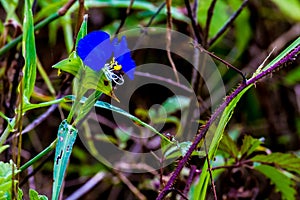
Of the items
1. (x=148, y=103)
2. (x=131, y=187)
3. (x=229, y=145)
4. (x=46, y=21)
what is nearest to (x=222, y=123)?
(x=229, y=145)

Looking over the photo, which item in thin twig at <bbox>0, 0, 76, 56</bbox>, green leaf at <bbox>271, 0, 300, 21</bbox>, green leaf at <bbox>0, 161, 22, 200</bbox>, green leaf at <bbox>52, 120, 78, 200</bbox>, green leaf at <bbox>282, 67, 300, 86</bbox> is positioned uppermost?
green leaf at <bbox>271, 0, 300, 21</bbox>

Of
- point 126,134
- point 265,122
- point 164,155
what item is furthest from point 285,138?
point 164,155

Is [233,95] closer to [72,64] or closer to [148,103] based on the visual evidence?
[72,64]

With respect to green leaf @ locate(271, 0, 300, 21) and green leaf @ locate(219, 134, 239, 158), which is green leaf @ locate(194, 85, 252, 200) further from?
green leaf @ locate(271, 0, 300, 21)

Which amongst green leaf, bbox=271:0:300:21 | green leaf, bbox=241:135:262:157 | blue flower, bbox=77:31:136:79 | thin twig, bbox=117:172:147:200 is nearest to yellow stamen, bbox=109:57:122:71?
blue flower, bbox=77:31:136:79

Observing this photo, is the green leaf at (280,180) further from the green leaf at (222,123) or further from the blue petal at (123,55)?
the blue petal at (123,55)

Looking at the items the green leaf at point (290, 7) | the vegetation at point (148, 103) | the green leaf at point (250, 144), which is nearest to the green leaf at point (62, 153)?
the vegetation at point (148, 103)
